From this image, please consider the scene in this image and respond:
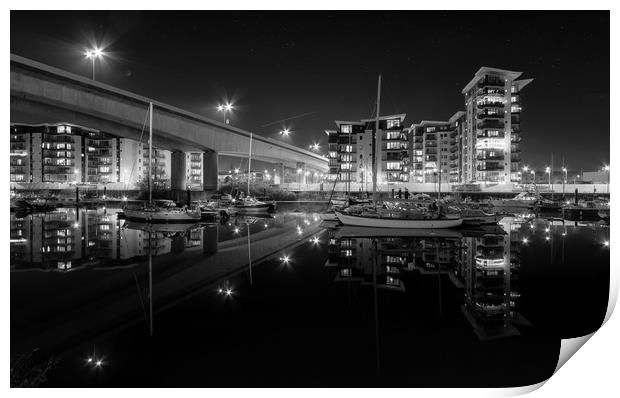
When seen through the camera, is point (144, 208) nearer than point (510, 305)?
No

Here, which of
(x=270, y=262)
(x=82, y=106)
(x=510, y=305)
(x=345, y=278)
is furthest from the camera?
(x=82, y=106)

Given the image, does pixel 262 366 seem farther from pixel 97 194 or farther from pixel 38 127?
pixel 38 127

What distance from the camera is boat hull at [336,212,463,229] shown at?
16375mm

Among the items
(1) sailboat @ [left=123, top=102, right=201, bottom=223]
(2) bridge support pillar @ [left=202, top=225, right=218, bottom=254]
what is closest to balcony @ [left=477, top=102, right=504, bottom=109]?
(1) sailboat @ [left=123, top=102, right=201, bottom=223]

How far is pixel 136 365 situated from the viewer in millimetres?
3979

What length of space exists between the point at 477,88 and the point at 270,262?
56.3 m

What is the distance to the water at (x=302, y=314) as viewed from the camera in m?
3.97

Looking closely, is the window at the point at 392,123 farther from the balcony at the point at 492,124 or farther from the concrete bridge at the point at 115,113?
the concrete bridge at the point at 115,113

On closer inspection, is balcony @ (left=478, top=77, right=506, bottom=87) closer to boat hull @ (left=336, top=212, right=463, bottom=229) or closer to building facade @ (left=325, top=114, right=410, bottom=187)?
building facade @ (left=325, top=114, right=410, bottom=187)

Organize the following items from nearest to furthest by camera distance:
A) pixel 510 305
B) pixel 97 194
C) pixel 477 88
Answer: pixel 510 305
pixel 97 194
pixel 477 88

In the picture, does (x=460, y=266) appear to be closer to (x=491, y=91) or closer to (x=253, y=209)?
(x=253, y=209)

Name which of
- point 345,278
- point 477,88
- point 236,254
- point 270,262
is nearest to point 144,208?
point 236,254
